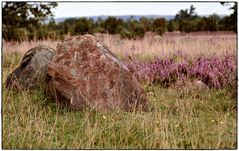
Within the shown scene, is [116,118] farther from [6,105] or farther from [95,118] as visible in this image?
[6,105]

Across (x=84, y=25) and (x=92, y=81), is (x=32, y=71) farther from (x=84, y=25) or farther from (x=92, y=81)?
(x=84, y=25)

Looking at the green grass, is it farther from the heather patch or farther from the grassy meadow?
the heather patch

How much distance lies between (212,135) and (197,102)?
135 centimetres

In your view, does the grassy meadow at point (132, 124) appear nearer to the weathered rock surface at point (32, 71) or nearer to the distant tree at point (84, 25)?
the weathered rock surface at point (32, 71)

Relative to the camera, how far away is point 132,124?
5.16 metres

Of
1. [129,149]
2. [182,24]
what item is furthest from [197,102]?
[182,24]

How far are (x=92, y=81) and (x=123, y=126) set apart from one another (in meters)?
1.03

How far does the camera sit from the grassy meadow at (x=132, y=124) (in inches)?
193

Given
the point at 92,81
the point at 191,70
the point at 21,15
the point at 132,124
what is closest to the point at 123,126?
the point at 132,124

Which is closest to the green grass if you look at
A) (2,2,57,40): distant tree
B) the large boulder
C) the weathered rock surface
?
the large boulder

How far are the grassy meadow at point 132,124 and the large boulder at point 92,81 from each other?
0.50ft

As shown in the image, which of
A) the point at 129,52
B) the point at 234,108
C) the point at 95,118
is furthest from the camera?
the point at 129,52

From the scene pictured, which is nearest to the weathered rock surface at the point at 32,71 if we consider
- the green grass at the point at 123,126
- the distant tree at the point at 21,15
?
the green grass at the point at 123,126

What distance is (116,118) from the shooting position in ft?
18.5
